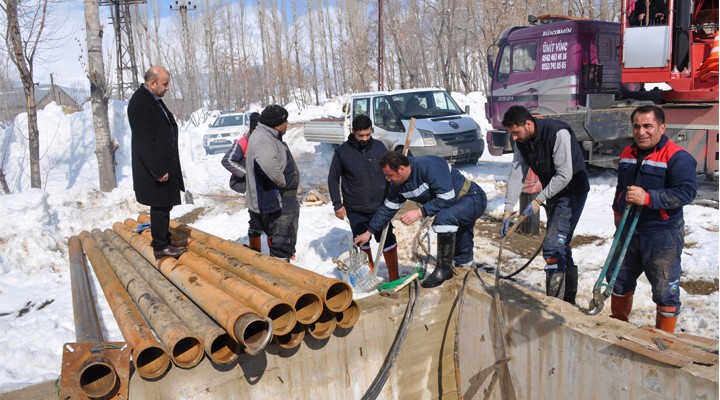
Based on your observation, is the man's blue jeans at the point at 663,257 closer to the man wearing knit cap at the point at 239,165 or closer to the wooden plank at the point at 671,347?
the wooden plank at the point at 671,347

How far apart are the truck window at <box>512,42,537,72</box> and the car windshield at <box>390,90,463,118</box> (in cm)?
204

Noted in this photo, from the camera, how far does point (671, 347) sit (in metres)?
3.48

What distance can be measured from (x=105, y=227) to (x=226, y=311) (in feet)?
23.2

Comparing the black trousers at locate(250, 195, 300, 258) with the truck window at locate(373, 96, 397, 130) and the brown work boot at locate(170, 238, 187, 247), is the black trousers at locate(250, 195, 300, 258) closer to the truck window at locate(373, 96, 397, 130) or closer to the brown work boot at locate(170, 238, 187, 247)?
the brown work boot at locate(170, 238, 187, 247)

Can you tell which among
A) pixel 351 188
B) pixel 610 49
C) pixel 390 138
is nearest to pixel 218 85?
pixel 390 138

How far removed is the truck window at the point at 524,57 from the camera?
1198cm

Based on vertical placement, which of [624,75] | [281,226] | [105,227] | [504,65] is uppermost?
[504,65]

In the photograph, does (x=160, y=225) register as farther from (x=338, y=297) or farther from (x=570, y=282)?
(x=570, y=282)

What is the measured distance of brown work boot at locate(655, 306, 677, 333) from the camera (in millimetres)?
4008

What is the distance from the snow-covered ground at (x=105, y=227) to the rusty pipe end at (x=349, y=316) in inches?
83.8

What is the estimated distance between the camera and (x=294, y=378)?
14.7ft

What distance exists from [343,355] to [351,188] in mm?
1858

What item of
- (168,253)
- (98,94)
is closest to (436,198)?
(168,253)

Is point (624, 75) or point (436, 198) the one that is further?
point (624, 75)
